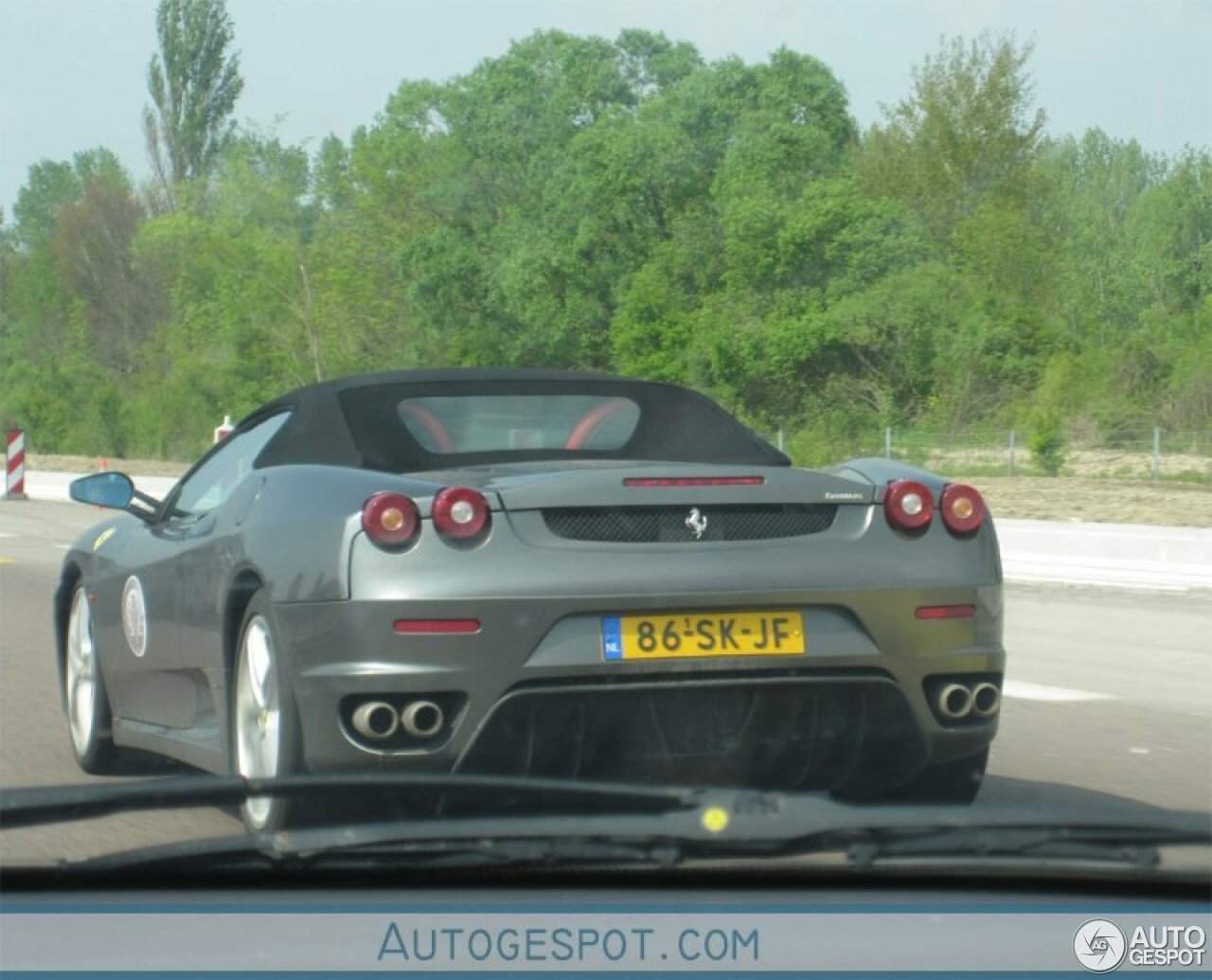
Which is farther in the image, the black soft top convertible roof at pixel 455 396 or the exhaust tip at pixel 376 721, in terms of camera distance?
the black soft top convertible roof at pixel 455 396

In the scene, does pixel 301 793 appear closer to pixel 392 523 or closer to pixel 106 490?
pixel 392 523

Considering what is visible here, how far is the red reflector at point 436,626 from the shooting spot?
5.09 meters

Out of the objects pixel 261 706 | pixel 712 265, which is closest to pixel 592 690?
pixel 261 706

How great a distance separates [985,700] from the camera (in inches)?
218

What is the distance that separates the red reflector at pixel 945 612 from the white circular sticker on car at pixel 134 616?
250cm

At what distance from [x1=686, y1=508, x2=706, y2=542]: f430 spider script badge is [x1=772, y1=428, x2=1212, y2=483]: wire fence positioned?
30.4 m

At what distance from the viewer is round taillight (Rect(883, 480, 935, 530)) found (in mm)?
5531

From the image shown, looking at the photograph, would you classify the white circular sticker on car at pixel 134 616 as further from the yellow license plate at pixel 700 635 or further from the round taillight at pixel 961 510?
the round taillight at pixel 961 510

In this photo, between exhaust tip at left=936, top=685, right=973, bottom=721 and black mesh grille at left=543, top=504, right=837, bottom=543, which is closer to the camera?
black mesh grille at left=543, top=504, right=837, bottom=543

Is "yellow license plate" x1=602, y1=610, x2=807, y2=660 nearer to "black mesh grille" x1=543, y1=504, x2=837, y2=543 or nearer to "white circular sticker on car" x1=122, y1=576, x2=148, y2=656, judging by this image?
"black mesh grille" x1=543, y1=504, x2=837, y2=543

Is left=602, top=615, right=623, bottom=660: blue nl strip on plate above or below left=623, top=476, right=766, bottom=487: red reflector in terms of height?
below

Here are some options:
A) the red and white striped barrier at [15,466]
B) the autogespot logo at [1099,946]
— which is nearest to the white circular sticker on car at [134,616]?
the autogespot logo at [1099,946]

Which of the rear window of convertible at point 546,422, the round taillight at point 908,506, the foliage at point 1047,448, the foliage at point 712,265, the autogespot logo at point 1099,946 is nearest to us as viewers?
the autogespot logo at point 1099,946

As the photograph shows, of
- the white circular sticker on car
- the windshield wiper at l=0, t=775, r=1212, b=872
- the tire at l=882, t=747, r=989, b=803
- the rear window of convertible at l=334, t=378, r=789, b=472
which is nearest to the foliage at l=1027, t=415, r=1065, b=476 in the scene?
the rear window of convertible at l=334, t=378, r=789, b=472
